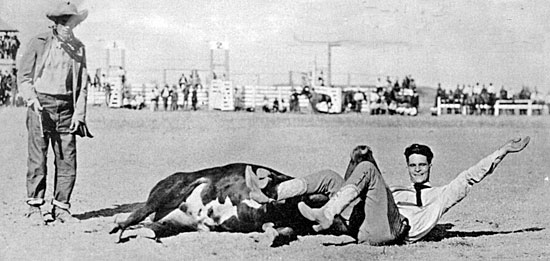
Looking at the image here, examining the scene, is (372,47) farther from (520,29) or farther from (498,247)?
(498,247)

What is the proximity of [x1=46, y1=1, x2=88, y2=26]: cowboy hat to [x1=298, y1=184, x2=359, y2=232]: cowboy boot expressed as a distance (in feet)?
4.02

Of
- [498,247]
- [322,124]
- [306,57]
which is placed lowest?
[498,247]

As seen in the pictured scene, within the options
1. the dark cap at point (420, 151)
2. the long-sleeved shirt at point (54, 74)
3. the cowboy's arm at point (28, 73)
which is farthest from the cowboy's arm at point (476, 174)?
the cowboy's arm at point (28, 73)

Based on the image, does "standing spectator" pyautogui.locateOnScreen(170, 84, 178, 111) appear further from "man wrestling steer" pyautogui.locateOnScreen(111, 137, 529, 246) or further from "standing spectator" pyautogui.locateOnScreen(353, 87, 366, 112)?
"standing spectator" pyautogui.locateOnScreen(353, 87, 366, 112)

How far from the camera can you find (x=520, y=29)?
4.44 metres

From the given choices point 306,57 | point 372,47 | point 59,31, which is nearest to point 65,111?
point 59,31

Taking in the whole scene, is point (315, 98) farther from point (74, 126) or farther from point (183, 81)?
point (74, 126)

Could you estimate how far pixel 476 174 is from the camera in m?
3.77

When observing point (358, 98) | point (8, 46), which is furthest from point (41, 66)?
point (358, 98)

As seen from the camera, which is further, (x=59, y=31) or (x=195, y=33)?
(x=195, y=33)

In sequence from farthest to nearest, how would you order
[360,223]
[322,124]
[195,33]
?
[322,124]
[195,33]
[360,223]

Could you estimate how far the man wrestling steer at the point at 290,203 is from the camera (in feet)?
12.3

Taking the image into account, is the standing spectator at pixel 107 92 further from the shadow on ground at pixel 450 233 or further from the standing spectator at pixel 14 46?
the shadow on ground at pixel 450 233

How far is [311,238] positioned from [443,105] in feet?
4.58
